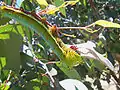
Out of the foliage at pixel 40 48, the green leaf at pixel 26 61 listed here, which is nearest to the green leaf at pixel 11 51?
the foliage at pixel 40 48

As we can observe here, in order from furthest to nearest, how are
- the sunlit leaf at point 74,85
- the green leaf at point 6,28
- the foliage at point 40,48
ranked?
the sunlit leaf at point 74,85
the green leaf at point 6,28
the foliage at point 40,48

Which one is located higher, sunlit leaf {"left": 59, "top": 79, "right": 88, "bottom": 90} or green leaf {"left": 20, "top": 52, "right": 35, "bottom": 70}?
green leaf {"left": 20, "top": 52, "right": 35, "bottom": 70}

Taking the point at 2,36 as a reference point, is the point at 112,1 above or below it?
below

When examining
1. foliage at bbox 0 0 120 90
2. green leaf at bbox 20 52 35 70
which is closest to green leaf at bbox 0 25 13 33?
foliage at bbox 0 0 120 90

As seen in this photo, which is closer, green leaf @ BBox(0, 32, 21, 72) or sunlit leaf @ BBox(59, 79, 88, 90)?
green leaf @ BBox(0, 32, 21, 72)

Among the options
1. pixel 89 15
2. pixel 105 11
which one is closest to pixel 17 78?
pixel 89 15

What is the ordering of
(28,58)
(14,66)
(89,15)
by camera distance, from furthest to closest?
(89,15) < (28,58) < (14,66)

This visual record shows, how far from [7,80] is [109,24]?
12.7 inches

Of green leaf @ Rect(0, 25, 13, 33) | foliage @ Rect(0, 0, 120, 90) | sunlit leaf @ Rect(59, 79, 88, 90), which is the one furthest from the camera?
sunlit leaf @ Rect(59, 79, 88, 90)

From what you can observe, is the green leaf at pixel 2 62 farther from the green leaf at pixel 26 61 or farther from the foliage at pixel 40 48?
the green leaf at pixel 26 61

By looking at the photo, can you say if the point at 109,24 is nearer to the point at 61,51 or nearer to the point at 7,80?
the point at 61,51

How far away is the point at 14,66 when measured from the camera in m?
0.76

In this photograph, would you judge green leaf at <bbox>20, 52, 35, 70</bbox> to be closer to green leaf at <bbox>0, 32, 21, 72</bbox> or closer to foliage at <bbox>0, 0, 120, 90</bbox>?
foliage at <bbox>0, 0, 120, 90</bbox>

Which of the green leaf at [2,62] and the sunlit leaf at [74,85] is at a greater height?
the green leaf at [2,62]
